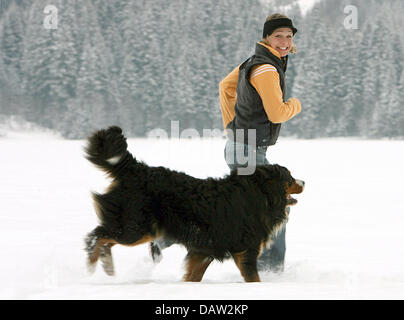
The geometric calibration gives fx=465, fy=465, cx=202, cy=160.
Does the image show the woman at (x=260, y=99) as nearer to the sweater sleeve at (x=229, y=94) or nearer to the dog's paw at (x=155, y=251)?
the sweater sleeve at (x=229, y=94)

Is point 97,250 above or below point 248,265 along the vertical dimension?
above

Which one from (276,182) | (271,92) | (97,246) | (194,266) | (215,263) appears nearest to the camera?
(271,92)

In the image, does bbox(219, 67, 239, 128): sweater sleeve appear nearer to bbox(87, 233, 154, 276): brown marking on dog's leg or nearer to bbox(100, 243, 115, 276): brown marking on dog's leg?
bbox(87, 233, 154, 276): brown marking on dog's leg

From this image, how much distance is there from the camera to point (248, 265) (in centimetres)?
372

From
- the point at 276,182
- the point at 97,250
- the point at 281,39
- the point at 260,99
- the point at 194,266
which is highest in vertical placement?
the point at 281,39

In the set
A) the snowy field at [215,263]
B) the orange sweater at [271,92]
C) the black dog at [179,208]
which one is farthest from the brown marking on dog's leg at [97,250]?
the orange sweater at [271,92]

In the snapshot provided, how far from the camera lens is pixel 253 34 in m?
48.6

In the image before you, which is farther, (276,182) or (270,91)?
(276,182)

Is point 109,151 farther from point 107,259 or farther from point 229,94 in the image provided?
point 229,94

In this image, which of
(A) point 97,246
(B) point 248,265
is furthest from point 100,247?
(B) point 248,265

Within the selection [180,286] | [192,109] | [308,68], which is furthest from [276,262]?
Result: [308,68]

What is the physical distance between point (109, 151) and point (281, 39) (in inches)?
66.5

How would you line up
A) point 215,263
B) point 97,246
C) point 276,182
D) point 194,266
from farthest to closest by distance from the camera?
point 215,263, point 194,266, point 276,182, point 97,246
